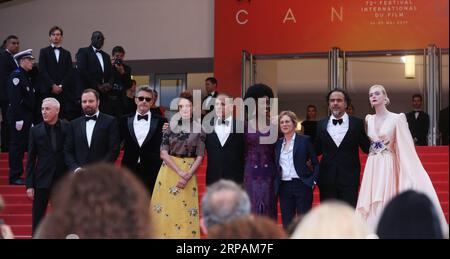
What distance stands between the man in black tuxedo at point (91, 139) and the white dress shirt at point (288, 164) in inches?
65.0

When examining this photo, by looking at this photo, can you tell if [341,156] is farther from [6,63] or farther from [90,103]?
[6,63]

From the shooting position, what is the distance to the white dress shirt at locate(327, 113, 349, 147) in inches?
324

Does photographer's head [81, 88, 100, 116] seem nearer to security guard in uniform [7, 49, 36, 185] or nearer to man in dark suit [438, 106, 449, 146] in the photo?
security guard in uniform [7, 49, 36, 185]

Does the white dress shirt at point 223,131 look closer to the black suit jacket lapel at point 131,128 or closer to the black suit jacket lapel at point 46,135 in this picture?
the black suit jacket lapel at point 131,128

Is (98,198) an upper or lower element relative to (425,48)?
lower

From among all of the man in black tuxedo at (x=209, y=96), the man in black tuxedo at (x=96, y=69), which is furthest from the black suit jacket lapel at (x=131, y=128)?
the man in black tuxedo at (x=209, y=96)

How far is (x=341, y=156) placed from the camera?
26.9ft

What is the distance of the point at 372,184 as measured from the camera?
8031 mm

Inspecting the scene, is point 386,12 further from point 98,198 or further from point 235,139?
point 98,198

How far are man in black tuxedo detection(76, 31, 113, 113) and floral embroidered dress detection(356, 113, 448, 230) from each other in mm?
4969

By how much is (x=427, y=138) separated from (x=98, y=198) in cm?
1203

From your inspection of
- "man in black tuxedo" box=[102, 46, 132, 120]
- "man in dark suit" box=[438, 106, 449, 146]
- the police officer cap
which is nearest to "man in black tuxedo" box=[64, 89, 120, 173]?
the police officer cap
